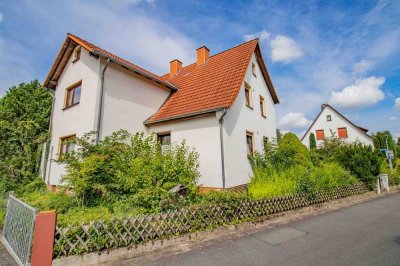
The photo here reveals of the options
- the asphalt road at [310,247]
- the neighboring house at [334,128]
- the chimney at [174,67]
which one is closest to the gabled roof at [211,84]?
the chimney at [174,67]

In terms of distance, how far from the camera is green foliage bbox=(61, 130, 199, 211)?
6.48m

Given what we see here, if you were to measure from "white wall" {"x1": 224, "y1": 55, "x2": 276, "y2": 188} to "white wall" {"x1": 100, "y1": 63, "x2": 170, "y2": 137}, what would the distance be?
483 cm

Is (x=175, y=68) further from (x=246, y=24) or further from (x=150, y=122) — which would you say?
(x=246, y=24)

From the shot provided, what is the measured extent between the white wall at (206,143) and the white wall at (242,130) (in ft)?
1.41

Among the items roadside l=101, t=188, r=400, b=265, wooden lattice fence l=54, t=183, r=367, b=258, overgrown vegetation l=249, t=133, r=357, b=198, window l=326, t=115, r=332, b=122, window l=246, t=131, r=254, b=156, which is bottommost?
roadside l=101, t=188, r=400, b=265

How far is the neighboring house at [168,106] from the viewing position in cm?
952

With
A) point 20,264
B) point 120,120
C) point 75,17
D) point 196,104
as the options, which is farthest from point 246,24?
point 20,264

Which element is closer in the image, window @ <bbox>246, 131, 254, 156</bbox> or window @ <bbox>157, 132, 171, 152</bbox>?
window @ <bbox>157, 132, 171, 152</bbox>

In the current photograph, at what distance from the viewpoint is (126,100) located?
11.0 meters

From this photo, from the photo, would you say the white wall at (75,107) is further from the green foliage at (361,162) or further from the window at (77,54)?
the green foliage at (361,162)

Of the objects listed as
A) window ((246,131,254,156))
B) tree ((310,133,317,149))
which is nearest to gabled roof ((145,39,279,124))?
window ((246,131,254,156))

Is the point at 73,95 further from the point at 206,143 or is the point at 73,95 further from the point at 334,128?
the point at 334,128

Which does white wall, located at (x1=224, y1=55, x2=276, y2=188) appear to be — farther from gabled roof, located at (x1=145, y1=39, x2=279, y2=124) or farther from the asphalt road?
the asphalt road

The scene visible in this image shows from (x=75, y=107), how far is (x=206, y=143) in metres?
7.00
